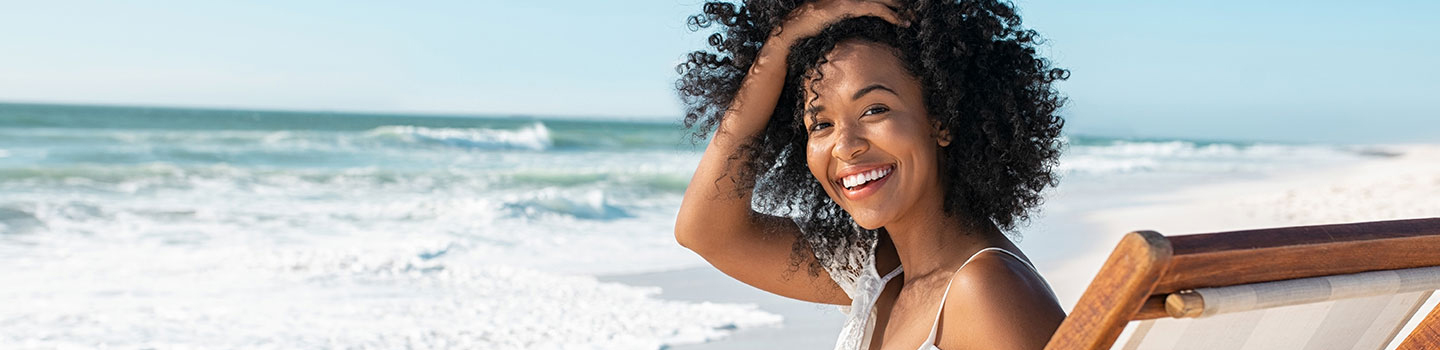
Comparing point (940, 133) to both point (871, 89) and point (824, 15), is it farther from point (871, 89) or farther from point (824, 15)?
point (824, 15)

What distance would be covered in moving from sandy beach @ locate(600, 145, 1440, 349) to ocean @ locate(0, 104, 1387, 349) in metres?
0.17

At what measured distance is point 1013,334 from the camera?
161 cm

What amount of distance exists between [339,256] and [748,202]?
6.69m

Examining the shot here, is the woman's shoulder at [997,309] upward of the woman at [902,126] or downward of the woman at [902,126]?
downward

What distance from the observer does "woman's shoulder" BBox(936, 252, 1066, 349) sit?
5.30ft

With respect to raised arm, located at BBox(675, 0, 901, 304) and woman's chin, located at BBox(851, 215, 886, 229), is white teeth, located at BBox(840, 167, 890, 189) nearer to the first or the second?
woman's chin, located at BBox(851, 215, 886, 229)

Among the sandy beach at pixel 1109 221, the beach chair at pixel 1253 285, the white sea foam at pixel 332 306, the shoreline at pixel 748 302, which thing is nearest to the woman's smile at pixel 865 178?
the beach chair at pixel 1253 285

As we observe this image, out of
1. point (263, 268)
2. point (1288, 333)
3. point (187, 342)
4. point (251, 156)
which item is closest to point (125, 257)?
point (263, 268)

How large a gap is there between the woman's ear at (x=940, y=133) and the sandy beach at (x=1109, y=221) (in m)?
1.01

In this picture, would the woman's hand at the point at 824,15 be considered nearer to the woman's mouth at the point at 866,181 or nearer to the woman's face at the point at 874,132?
the woman's face at the point at 874,132

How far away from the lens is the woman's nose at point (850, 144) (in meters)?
1.94

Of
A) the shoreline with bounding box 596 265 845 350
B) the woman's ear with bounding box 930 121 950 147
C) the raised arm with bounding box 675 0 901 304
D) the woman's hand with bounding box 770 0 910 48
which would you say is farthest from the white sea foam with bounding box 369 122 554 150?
the woman's ear with bounding box 930 121 950 147

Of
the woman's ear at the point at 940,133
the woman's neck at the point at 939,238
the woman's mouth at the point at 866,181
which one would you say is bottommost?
the woman's neck at the point at 939,238

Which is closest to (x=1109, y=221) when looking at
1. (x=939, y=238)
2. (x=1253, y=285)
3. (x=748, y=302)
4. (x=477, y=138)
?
(x=748, y=302)
